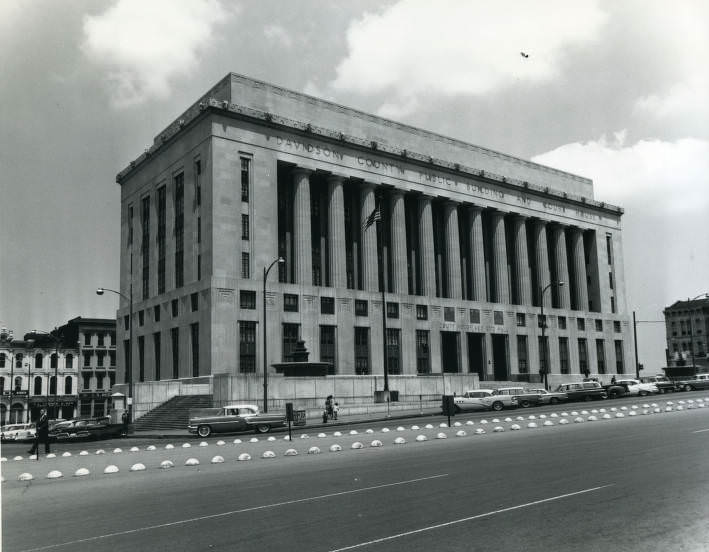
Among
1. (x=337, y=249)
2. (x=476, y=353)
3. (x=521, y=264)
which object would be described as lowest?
(x=476, y=353)

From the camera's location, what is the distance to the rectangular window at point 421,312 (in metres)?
74.9

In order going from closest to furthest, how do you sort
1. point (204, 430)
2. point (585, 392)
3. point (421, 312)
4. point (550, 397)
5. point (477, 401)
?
1. point (204, 430)
2. point (477, 401)
3. point (550, 397)
4. point (585, 392)
5. point (421, 312)

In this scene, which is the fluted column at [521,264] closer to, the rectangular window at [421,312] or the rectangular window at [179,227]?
the rectangular window at [421,312]

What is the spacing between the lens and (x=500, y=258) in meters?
86.6

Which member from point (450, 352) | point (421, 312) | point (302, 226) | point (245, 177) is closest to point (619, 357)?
point (450, 352)

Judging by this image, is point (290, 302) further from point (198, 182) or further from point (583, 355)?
point (583, 355)

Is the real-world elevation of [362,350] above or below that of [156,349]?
below

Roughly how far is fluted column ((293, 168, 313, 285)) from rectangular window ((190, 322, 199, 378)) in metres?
10.8

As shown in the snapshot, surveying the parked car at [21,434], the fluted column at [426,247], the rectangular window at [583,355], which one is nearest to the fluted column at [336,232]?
the fluted column at [426,247]

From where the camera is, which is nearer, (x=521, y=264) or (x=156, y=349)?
(x=156, y=349)

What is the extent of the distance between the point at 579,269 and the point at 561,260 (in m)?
4.04

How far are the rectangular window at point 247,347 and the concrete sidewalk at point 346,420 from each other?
1516 cm

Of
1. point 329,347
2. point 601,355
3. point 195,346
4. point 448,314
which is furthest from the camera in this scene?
point 601,355

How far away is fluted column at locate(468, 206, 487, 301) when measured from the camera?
8288 centimetres
